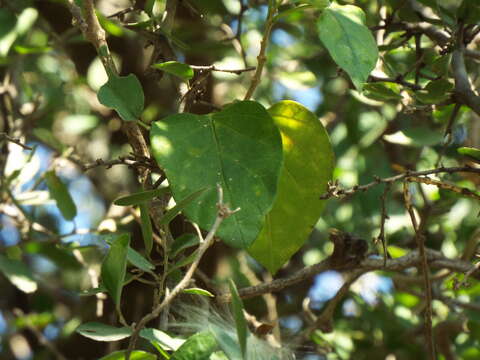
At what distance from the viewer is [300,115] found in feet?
3.20

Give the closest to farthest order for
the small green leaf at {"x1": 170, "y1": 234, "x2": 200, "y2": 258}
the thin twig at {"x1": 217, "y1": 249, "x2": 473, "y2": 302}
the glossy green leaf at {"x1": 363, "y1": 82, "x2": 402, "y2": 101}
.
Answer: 1. the small green leaf at {"x1": 170, "y1": 234, "x2": 200, "y2": 258}
2. the glossy green leaf at {"x1": 363, "y1": 82, "x2": 402, "y2": 101}
3. the thin twig at {"x1": 217, "y1": 249, "x2": 473, "y2": 302}

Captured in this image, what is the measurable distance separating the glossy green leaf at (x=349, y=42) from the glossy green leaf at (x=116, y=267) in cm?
31

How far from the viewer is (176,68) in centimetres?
91

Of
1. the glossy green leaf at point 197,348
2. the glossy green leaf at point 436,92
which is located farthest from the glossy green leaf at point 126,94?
the glossy green leaf at point 436,92

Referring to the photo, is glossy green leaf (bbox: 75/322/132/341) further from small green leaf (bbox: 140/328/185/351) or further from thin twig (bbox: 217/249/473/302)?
thin twig (bbox: 217/249/473/302)

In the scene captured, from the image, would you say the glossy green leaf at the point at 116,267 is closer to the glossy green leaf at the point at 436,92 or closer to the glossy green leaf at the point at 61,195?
the glossy green leaf at the point at 436,92

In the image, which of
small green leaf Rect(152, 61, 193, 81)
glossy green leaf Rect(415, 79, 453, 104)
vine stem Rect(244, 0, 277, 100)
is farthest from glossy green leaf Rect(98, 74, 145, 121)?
glossy green leaf Rect(415, 79, 453, 104)

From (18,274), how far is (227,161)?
856 millimetres

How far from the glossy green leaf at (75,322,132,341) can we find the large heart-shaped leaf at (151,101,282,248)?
0.15 metres

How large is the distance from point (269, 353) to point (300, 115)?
363mm

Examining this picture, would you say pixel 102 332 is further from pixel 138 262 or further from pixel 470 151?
pixel 470 151

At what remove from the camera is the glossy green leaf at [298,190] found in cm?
96

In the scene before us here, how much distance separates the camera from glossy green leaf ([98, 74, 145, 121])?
889 millimetres

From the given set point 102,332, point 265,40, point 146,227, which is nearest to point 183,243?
point 146,227
